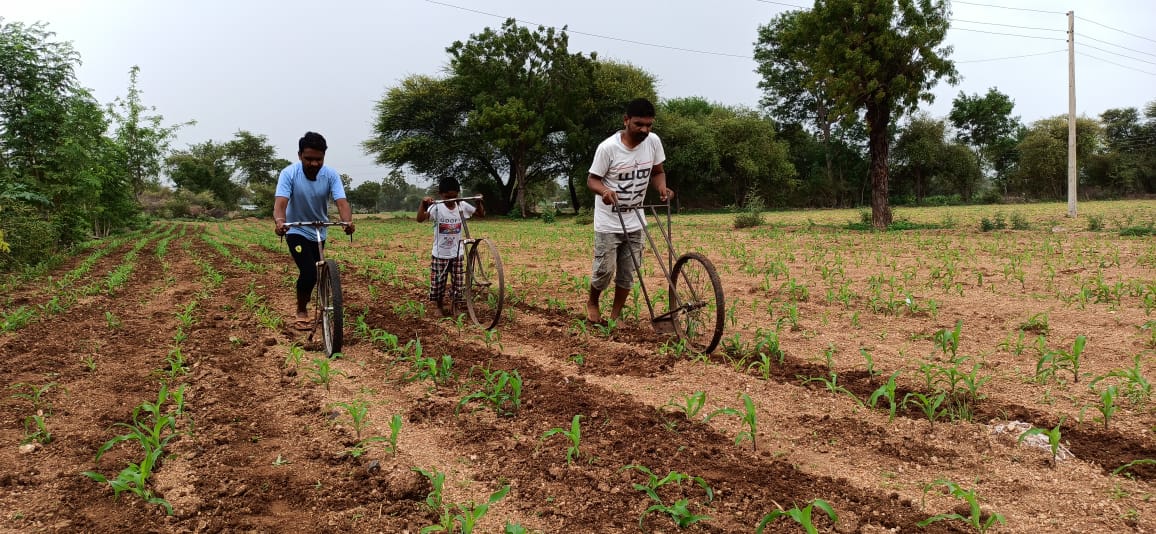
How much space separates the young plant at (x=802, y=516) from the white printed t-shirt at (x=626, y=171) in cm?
301

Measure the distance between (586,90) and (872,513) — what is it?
32.0 metres

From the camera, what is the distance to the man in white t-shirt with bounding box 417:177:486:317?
5887 mm

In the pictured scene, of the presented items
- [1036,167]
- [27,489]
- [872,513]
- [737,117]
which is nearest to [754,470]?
[872,513]

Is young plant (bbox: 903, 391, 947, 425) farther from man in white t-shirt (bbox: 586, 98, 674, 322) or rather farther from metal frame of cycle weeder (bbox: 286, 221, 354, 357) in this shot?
metal frame of cycle weeder (bbox: 286, 221, 354, 357)

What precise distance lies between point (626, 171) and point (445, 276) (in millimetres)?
2522

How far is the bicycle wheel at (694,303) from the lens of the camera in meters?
4.41

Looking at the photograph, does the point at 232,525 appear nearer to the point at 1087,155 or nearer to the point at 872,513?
the point at 872,513

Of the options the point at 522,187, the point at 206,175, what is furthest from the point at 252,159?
the point at 522,187

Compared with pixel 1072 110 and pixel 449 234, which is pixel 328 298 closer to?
pixel 449 234

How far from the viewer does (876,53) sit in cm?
1516

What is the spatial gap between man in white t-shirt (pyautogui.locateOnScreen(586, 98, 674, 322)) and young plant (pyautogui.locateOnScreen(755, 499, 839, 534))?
2.88 m

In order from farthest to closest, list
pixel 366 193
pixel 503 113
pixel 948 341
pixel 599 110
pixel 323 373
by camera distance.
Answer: pixel 366 193
pixel 599 110
pixel 503 113
pixel 948 341
pixel 323 373

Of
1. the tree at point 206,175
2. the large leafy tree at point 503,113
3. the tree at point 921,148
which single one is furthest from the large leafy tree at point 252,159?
the tree at point 921,148

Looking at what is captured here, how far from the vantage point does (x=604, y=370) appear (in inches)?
162
